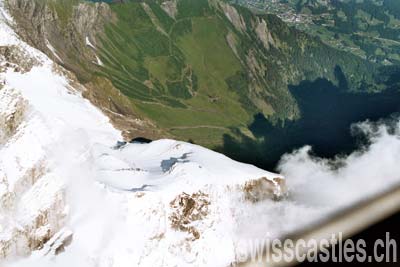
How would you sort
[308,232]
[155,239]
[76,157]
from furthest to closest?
1. [76,157]
2. [155,239]
3. [308,232]

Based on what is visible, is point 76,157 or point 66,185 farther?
point 76,157

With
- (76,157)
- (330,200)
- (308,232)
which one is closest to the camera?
(308,232)

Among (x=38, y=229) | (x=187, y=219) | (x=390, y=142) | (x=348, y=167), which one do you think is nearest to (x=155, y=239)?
(x=187, y=219)

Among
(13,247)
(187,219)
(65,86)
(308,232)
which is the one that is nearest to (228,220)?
(187,219)

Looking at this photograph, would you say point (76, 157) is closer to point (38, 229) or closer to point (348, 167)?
point (38, 229)

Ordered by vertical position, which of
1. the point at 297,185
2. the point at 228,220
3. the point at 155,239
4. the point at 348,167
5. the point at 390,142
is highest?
the point at 390,142

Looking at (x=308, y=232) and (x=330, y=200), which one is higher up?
(x=330, y=200)
